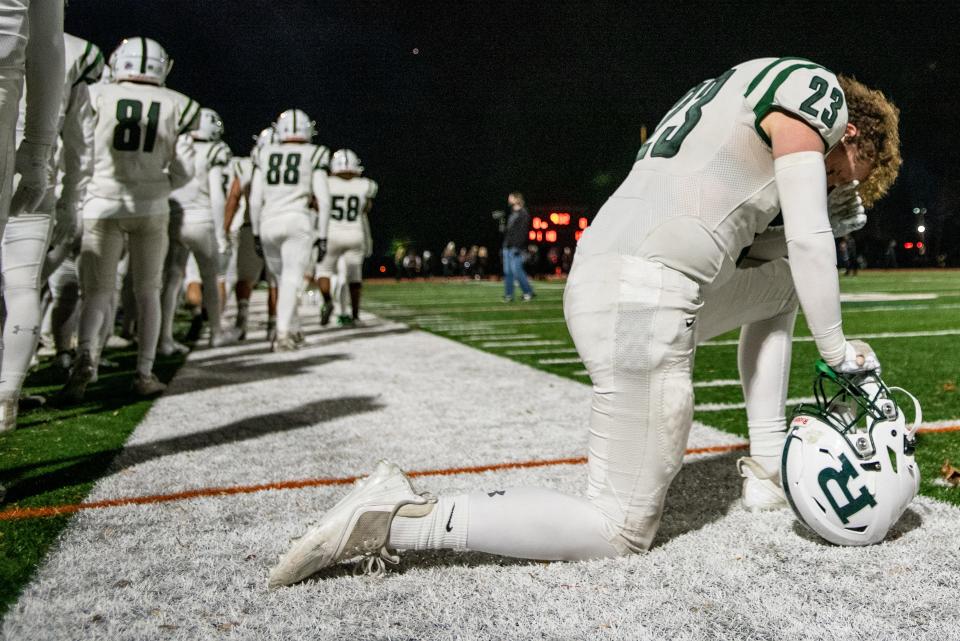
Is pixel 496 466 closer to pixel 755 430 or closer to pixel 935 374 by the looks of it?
pixel 755 430

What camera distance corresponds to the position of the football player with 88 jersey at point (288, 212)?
301 inches

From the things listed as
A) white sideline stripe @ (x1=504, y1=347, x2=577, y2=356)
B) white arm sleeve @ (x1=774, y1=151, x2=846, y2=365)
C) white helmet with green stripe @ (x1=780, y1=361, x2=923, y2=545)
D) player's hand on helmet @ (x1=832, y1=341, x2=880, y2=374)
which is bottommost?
white sideline stripe @ (x1=504, y1=347, x2=577, y2=356)

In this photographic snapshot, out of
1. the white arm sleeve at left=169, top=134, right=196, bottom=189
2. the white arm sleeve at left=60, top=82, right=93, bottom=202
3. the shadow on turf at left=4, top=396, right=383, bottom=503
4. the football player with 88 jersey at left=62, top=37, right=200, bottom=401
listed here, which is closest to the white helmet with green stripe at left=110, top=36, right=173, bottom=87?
the football player with 88 jersey at left=62, top=37, right=200, bottom=401

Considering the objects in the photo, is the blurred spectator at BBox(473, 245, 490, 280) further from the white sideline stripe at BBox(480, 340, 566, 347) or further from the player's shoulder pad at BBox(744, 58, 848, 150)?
the player's shoulder pad at BBox(744, 58, 848, 150)

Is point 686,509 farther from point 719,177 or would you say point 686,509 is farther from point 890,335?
point 890,335

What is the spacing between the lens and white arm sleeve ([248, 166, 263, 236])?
7880 mm

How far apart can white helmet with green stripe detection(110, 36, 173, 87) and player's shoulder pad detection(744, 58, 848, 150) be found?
4127 millimetres

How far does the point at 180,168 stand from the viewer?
545 cm

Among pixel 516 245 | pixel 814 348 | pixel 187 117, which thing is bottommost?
pixel 814 348

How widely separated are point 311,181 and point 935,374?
5.66 meters

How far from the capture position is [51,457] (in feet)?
10.7

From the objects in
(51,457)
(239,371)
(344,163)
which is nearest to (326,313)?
(344,163)

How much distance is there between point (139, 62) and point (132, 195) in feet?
2.92

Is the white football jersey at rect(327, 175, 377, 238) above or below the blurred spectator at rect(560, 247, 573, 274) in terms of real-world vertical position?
above
